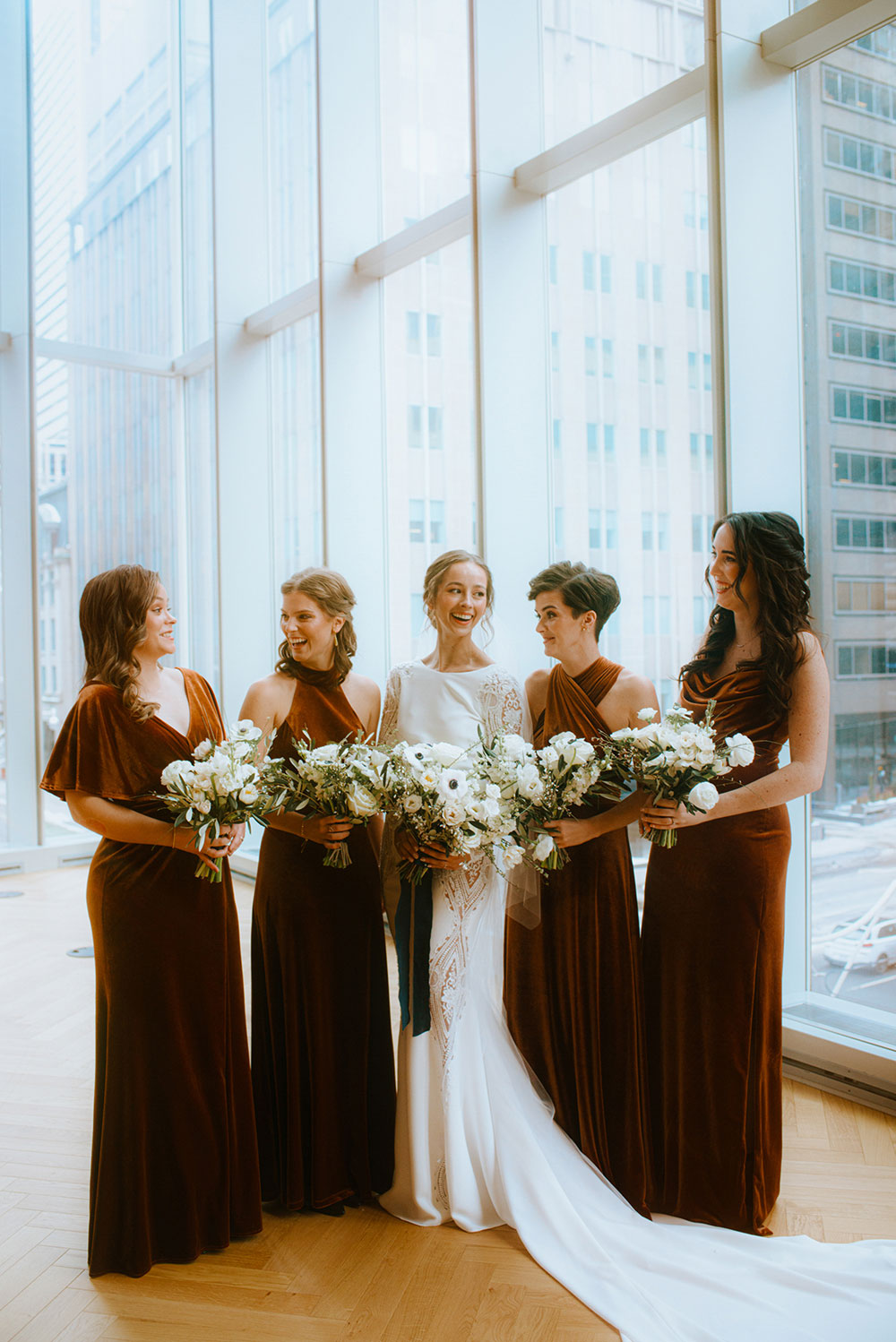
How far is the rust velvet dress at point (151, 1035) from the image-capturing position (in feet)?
8.32

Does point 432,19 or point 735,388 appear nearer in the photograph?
point 735,388

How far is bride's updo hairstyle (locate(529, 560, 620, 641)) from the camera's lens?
2.97 m

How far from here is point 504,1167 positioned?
2.67 m

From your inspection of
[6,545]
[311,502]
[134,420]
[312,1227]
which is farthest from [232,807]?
[134,420]

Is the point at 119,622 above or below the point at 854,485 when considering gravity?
below

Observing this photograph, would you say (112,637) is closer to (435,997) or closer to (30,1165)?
(435,997)

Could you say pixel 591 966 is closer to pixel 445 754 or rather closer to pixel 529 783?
pixel 529 783

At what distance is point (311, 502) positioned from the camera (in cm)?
743

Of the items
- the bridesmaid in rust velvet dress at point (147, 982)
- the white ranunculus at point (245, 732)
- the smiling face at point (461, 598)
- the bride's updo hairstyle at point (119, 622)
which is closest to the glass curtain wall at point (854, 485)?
the smiling face at point (461, 598)

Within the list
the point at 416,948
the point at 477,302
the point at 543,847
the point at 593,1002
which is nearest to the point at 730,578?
the point at 543,847

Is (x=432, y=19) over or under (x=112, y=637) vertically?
over

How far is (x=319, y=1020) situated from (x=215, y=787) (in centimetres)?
83

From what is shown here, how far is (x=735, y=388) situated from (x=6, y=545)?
21.6 feet

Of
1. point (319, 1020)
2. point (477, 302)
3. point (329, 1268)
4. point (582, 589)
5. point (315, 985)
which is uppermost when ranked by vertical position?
point (477, 302)
